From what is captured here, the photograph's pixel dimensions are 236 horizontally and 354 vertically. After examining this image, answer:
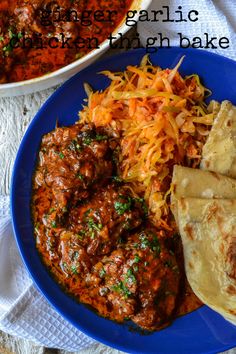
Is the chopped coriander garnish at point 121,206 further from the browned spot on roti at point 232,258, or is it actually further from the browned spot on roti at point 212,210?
the browned spot on roti at point 232,258

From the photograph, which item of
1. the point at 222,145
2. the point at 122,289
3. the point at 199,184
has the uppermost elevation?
the point at 222,145

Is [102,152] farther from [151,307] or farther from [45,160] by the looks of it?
[151,307]

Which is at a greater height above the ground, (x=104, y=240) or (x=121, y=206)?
(x=121, y=206)

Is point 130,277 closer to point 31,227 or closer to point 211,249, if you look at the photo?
point 211,249

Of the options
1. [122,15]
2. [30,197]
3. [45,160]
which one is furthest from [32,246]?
[122,15]

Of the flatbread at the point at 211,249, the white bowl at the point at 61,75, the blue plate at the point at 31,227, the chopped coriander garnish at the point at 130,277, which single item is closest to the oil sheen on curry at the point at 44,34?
the white bowl at the point at 61,75

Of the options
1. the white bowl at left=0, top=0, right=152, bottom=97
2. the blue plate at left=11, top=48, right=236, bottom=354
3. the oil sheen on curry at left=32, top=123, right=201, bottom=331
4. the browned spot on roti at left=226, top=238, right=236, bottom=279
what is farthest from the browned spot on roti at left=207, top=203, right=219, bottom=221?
the white bowl at left=0, top=0, right=152, bottom=97

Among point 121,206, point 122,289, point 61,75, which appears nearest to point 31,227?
point 121,206
